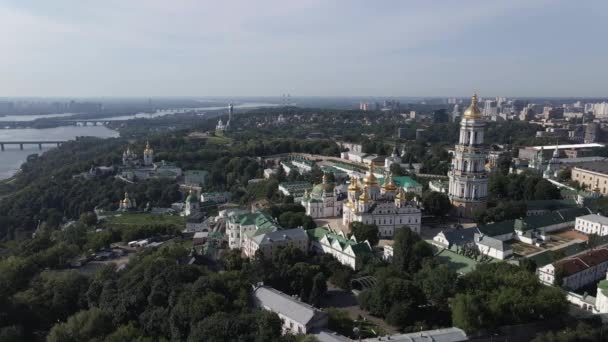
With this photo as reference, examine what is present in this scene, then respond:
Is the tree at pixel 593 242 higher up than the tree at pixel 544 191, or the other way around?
the tree at pixel 544 191

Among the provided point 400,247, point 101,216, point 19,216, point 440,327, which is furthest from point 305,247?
point 19,216

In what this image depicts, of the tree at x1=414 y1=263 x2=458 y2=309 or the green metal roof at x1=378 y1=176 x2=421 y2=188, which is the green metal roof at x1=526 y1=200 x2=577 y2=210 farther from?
the tree at x1=414 y1=263 x2=458 y2=309

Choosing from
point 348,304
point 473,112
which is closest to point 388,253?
point 348,304

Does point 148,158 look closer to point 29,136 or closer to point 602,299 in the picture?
point 602,299

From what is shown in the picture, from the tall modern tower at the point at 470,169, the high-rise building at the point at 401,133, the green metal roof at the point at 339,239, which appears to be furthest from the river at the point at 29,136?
the tall modern tower at the point at 470,169

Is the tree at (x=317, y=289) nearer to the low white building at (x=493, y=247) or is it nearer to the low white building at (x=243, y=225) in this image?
the low white building at (x=243, y=225)

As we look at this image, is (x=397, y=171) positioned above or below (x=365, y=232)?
above
